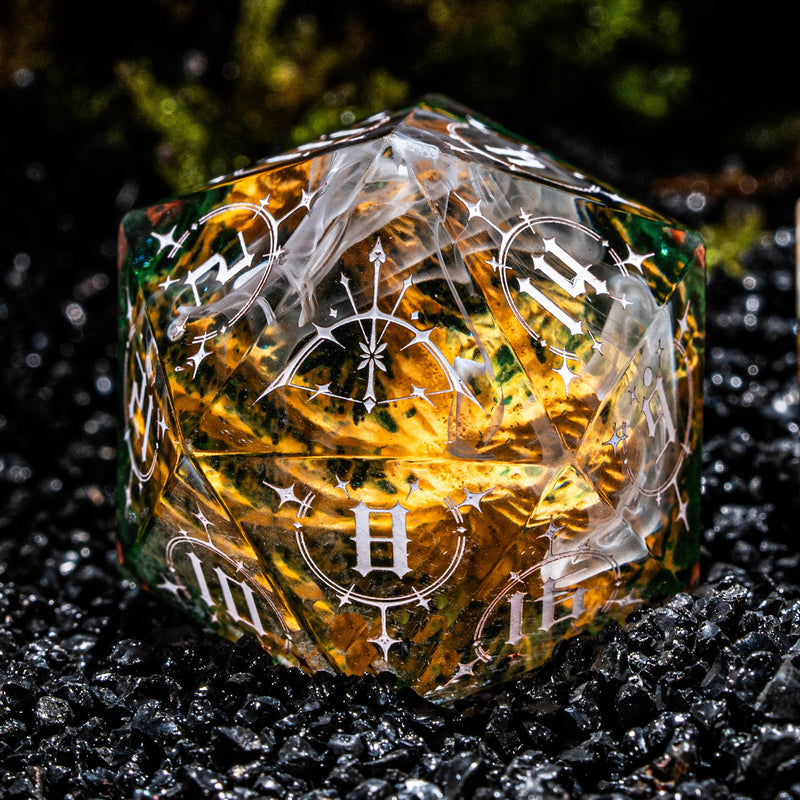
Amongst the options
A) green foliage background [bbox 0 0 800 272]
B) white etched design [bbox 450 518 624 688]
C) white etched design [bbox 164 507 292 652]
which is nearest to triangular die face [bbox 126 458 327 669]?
white etched design [bbox 164 507 292 652]

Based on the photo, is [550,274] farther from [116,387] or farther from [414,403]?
[116,387]

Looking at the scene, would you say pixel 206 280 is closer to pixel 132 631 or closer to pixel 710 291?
pixel 132 631

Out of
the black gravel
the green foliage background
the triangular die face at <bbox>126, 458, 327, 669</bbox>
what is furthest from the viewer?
the green foliage background

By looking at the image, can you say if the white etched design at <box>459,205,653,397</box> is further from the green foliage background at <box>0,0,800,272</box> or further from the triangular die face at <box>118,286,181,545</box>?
the green foliage background at <box>0,0,800,272</box>

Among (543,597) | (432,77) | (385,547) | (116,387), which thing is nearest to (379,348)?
(385,547)

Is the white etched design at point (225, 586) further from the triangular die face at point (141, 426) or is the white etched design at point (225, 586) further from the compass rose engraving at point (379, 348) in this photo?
the compass rose engraving at point (379, 348)

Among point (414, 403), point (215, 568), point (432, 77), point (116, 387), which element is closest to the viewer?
point (414, 403)

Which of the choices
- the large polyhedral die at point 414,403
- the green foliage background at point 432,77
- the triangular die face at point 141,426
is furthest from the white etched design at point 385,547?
the green foliage background at point 432,77
